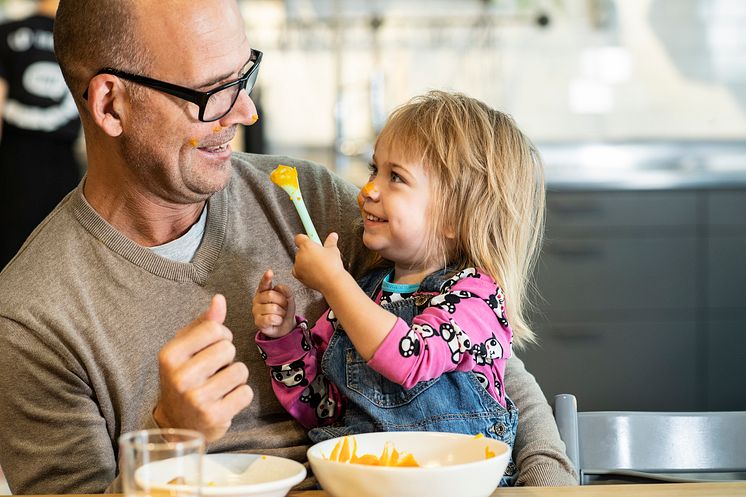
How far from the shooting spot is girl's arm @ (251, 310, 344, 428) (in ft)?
5.08

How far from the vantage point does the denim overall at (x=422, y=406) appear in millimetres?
1488

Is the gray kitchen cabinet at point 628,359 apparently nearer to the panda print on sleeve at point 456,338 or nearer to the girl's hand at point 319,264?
the panda print on sleeve at point 456,338

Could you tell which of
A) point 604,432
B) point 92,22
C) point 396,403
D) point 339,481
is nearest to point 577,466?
point 604,432

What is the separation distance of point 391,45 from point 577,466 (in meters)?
3.19

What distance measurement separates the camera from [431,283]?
1.56 metres

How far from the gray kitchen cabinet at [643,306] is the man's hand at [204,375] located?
2528mm

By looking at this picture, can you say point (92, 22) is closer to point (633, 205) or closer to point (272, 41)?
point (633, 205)

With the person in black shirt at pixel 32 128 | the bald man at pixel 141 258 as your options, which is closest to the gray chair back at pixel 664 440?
the bald man at pixel 141 258

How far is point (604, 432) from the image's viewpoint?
1.50 meters

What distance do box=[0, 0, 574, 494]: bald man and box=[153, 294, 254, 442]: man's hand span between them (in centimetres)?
26

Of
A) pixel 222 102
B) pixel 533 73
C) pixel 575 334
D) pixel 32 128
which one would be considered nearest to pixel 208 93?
pixel 222 102

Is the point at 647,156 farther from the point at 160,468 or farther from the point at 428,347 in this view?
the point at 160,468

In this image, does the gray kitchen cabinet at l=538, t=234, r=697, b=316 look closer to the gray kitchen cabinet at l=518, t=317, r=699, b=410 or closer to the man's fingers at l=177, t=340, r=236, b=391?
the gray kitchen cabinet at l=518, t=317, r=699, b=410

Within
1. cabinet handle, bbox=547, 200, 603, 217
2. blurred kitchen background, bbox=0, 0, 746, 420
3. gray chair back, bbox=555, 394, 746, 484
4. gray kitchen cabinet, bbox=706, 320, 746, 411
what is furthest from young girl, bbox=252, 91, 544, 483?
blurred kitchen background, bbox=0, 0, 746, 420
